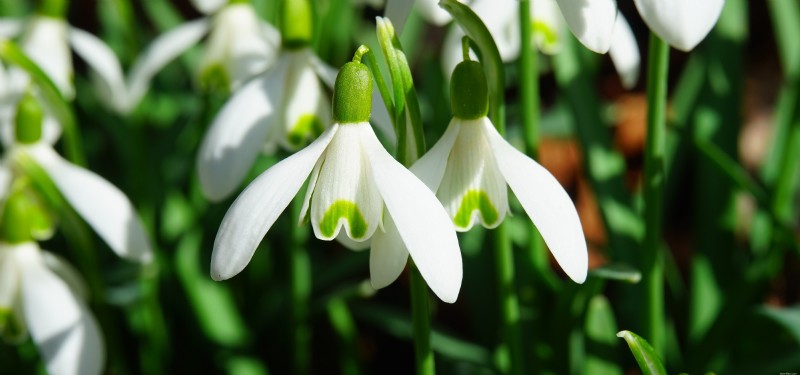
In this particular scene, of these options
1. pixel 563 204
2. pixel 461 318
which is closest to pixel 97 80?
pixel 461 318

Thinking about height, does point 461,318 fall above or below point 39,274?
below

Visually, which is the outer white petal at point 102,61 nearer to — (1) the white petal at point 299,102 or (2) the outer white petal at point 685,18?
(1) the white petal at point 299,102

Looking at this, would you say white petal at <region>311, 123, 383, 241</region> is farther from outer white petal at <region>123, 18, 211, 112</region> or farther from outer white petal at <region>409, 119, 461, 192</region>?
outer white petal at <region>123, 18, 211, 112</region>

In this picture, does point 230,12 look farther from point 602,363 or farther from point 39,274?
point 602,363

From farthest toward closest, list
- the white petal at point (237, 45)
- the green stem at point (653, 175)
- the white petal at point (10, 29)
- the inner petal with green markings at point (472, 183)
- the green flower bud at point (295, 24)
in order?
the white petal at point (10, 29) < the white petal at point (237, 45) < the green flower bud at point (295, 24) < the green stem at point (653, 175) < the inner petal with green markings at point (472, 183)

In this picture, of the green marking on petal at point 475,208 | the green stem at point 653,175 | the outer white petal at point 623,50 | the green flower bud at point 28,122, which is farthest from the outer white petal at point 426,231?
the green flower bud at point 28,122

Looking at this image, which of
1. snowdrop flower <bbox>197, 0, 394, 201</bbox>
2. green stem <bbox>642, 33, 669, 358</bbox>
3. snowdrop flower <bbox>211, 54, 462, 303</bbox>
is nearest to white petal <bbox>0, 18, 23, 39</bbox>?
snowdrop flower <bbox>197, 0, 394, 201</bbox>

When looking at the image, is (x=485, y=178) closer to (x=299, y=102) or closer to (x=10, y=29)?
(x=299, y=102)

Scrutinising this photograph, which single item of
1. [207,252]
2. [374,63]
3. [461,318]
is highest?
[374,63]
